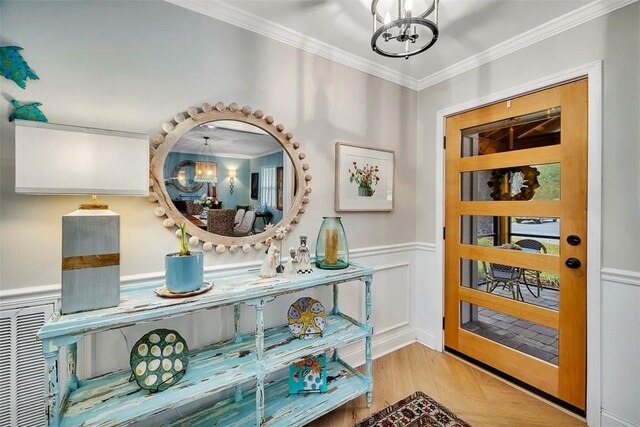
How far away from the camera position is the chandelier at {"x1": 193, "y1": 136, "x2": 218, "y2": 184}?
1.64m

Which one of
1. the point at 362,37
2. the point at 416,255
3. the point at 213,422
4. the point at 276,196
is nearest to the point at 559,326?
the point at 416,255

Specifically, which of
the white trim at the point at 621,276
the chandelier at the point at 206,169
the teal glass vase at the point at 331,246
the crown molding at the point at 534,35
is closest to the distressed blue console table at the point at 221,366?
the teal glass vase at the point at 331,246

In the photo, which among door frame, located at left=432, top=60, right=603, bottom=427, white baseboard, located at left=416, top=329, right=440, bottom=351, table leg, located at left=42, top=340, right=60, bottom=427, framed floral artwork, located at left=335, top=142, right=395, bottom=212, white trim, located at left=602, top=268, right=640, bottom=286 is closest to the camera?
table leg, located at left=42, top=340, right=60, bottom=427

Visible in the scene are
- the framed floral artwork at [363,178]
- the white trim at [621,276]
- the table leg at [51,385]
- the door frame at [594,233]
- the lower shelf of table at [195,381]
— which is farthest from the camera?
the framed floral artwork at [363,178]

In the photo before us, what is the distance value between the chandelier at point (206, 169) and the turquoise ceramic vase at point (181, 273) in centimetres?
51

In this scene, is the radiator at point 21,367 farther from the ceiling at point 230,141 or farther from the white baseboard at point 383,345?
the white baseboard at point 383,345

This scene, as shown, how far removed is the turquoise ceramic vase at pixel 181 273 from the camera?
4.38 ft

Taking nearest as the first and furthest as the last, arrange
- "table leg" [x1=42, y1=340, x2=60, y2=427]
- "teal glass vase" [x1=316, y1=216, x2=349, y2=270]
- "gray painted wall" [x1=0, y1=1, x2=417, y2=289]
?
"table leg" [x1=42, y1=340, x2=60, y2=427] → "gray painted wall" [x1=0, y1=1, x2=417, y2=289] → "teal glass vase" [x1=316, y1=216, x2=349, y2=270]

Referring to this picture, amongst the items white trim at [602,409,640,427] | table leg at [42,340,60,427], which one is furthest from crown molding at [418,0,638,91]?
table leg at [42,340,60,427]

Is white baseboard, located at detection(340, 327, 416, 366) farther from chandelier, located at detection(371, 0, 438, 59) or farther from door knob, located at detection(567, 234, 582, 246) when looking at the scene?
chandelier, located at detection(371, 0, 438, 59)

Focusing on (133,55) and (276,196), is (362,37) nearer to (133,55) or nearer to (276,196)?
(276,196)

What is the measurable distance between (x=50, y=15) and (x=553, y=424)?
3.62 metres

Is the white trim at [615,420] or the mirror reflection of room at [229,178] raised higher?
the mirror reflection of room at [229,178]

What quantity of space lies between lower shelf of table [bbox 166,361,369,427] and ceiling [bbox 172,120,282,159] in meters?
1.54
